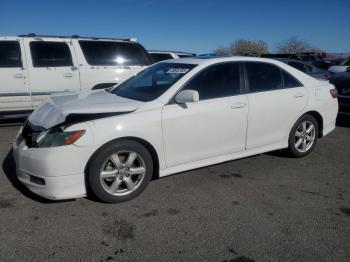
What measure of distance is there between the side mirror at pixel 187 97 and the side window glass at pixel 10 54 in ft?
14.1

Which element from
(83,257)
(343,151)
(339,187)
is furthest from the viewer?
(343,151)

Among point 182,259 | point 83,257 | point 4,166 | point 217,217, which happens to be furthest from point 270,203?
point 4,166

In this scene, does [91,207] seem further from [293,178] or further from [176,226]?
[293,178]

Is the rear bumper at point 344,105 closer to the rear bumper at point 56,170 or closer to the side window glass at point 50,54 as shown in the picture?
the side window glass at point 50,54

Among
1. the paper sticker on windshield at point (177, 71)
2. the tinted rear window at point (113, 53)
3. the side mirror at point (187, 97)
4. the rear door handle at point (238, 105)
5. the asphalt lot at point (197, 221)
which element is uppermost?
the tinted rear window at point (113, 53)

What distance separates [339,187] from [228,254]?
2169 mm

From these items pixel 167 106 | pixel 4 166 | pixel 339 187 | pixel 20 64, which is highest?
pixel 20 64

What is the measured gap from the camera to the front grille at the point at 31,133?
347 centimetres

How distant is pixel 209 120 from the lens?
13.1ft

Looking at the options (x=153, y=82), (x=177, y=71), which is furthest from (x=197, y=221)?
(x=153, y=82)

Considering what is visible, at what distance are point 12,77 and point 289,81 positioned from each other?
5158 millimetres

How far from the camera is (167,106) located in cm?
378

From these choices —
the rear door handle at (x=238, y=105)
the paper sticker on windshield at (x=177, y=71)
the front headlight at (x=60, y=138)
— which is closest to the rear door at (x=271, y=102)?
the rear door handle at (x=238, y=105)

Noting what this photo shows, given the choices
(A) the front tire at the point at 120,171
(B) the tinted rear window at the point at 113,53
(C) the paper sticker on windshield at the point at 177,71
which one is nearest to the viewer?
(A) the front tire at the point at 120,171
